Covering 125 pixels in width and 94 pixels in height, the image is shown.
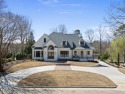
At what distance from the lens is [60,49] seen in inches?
1672

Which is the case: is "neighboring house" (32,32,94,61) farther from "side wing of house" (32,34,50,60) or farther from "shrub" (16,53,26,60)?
"shrub" (16,53,26,60)

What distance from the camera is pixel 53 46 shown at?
4153 centimetres

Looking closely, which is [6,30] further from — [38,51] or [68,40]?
[68,40]

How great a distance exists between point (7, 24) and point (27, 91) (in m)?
19.4

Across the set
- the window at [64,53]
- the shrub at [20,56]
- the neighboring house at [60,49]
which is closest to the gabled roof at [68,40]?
the neighboring house at [60,49]

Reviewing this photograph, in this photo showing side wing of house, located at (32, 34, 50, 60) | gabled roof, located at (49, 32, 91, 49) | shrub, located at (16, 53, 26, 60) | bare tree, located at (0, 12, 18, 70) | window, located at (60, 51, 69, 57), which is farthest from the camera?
shrub, located at (16, 53, 26, 60)

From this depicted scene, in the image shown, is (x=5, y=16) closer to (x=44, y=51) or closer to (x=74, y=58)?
(x=44, y=51)

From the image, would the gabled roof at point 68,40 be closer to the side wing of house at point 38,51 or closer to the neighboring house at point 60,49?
the neighboring house at point 60,49

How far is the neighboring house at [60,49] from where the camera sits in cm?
4162

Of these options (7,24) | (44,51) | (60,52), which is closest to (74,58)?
(60,52)

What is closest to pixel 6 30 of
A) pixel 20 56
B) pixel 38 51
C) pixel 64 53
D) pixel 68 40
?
pixel 38 51

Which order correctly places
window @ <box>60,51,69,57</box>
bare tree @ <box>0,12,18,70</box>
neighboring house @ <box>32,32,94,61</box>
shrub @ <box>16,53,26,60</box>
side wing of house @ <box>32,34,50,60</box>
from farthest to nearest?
shrub @ <box>16,53,26,60</box>, window @ <box>60,51,69,57</box>, side wing of house @ <box>32,34,50,60</box>, neighboring house @ <box>32,32,94,61</box>, bare tree @ <box>0,12,18,70</box>

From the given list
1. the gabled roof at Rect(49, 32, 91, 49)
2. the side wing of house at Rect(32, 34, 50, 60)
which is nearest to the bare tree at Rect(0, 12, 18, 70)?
the side wing of house at Rect(32, 34, 50, 60)

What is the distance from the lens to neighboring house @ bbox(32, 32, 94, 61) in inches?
1639
